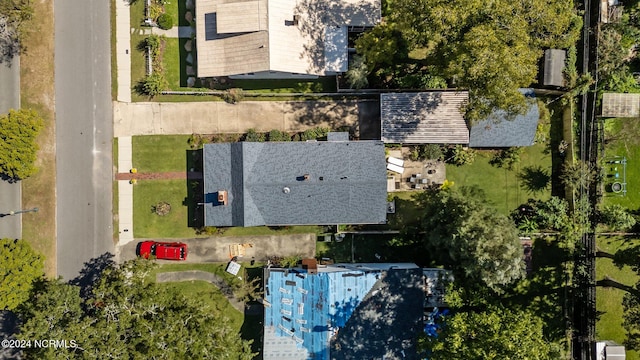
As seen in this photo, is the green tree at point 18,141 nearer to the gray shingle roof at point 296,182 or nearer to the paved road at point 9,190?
the paved road at point 9,190

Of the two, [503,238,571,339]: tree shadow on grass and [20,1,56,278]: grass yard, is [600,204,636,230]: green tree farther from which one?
[20,1,56,278]: grass yard

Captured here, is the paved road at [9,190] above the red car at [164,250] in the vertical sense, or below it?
above

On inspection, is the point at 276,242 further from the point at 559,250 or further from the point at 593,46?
the point at 593,46

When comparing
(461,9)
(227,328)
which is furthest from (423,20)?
(227,328)

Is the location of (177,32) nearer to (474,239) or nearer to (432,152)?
(432,152)

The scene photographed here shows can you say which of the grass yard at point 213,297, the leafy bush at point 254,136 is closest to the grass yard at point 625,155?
the leafy bush at point 254,136
